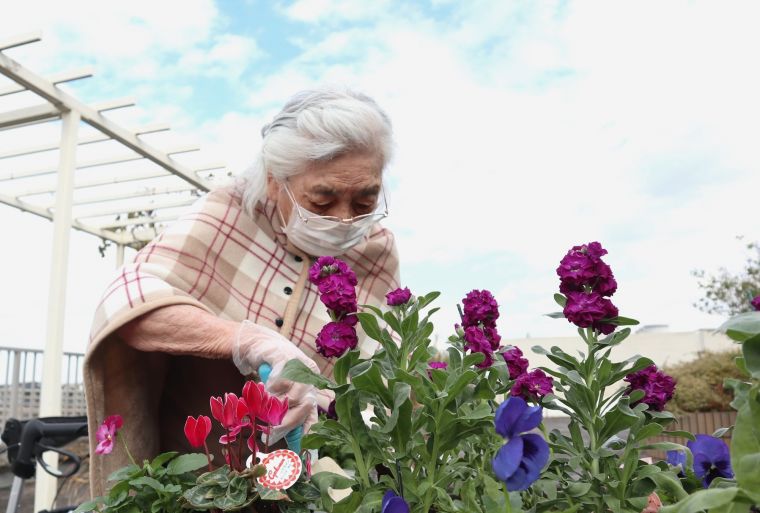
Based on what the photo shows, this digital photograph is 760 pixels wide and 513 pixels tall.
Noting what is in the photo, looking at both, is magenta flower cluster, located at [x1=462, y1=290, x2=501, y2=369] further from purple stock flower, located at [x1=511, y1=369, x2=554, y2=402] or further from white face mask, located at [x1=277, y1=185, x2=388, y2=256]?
white face mask, located at [x1=277, y1=185, x2=388, y2=256]

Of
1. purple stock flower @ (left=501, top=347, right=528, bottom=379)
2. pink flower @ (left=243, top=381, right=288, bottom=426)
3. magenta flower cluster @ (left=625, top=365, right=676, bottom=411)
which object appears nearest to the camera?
pink flower @ (left=243, top=381, right=288, bottom=426)

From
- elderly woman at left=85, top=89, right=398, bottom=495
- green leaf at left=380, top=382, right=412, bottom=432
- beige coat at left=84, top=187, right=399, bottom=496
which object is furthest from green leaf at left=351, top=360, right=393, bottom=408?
beige coat at left=84, top=187, right=399, bottom=496

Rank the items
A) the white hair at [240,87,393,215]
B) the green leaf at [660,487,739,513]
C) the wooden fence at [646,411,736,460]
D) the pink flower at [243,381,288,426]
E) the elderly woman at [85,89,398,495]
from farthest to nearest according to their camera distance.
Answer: the wooden fence at [646,411,736,460]
the white hair at [240,87,393,215]
the elderly woman at [85,89,398,495]
the pink flower at [243,381,288,426]
the green leaf at [660,487,739,513]

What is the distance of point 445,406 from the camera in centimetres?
94

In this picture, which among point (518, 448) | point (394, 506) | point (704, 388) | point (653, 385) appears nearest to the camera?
point (518, 448)

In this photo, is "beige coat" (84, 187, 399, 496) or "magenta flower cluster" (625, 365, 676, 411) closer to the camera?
→ "magenta flower cluster" (625, 365, 676, 411)

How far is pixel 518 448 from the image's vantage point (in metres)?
0.65

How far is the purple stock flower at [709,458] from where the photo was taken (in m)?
1.08

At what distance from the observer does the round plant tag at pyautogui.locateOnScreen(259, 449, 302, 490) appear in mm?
924

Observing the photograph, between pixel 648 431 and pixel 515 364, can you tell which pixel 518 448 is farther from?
pixel 515 364

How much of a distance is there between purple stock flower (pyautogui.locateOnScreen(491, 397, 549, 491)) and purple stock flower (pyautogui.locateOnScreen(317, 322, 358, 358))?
0.33m

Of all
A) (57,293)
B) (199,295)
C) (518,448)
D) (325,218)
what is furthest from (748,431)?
(57,293)

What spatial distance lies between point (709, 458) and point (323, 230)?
1.16m

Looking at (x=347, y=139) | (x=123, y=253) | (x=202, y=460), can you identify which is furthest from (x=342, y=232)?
(x=123, y=253)
